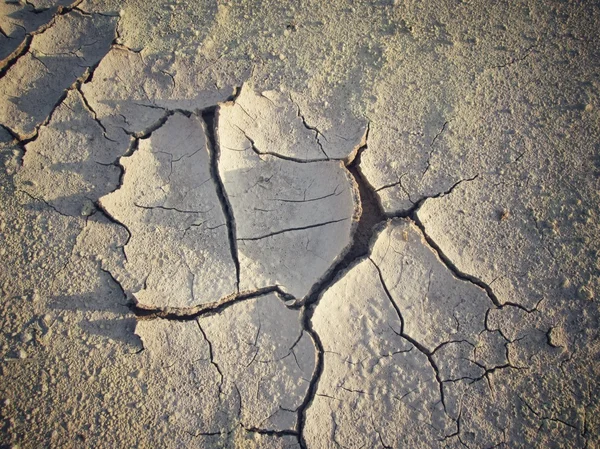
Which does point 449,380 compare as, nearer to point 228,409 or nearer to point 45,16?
point 228,409

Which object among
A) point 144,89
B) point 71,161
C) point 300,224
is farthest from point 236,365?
point 144,89

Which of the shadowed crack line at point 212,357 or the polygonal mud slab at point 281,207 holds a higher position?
the polygonal mud slab at point 281,207

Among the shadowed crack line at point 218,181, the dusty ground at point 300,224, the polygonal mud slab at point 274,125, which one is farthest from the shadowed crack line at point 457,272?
the shadowed crack line at point 218,181

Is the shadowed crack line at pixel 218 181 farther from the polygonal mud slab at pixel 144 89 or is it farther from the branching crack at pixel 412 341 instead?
the branching crack at pixel 412 341

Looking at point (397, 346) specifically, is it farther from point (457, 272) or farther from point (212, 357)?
point (212, 357)

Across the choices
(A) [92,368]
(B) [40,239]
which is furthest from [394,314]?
(B) [40,239]

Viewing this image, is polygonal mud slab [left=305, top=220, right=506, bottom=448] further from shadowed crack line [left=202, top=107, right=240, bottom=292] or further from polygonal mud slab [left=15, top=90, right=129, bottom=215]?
polygonal mud slab [left=15, top=90, right=129, bottom=215]
